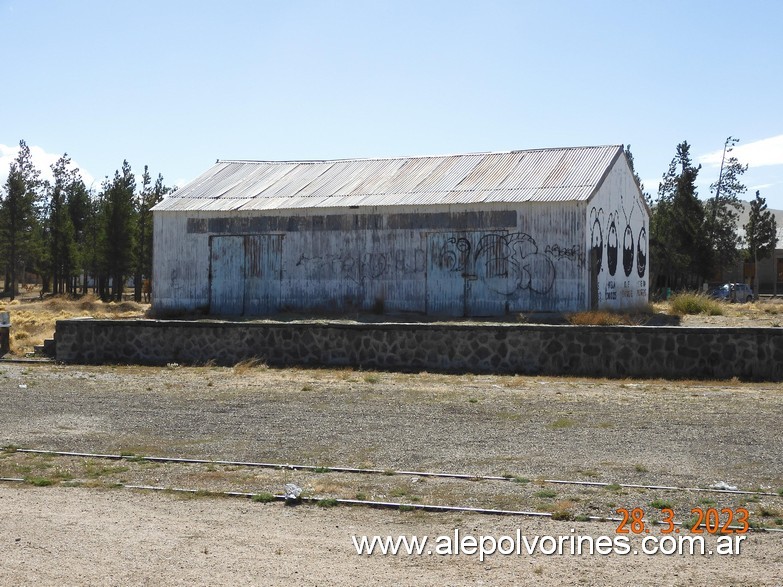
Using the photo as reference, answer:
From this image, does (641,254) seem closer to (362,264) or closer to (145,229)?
(362,264)

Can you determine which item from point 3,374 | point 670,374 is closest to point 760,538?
point 670,374

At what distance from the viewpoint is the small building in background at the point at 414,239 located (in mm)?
25641

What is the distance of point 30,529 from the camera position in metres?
7.17

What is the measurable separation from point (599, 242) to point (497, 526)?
20425mm

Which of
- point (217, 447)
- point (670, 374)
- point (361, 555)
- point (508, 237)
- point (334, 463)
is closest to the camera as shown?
point (361, 555)

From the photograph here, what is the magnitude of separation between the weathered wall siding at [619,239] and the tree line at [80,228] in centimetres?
3219

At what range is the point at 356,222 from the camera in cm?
2738

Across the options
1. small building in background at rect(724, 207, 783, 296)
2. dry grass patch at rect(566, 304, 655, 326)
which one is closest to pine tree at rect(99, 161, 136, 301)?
dry grass patch at rect(566, 304, 655, 326)

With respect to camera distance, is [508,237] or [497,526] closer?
[497,526]

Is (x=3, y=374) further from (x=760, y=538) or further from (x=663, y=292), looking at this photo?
(x=663, y=292)

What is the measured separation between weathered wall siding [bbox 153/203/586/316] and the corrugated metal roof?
0.45m

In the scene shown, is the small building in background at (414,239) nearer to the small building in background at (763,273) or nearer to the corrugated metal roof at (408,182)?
the corrugated metal roof at (408,182)

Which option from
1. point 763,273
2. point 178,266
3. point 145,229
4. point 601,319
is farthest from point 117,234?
point 763,273

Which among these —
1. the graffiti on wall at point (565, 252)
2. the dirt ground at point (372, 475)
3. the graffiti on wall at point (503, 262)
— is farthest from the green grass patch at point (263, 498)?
the graffiti on wall at point (565, 252)
